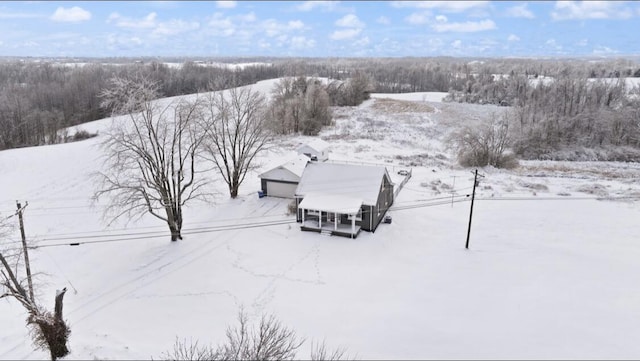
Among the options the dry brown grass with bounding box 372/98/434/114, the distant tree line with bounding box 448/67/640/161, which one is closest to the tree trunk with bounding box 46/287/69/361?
the distant tree line with bounding box 448/67/640/161

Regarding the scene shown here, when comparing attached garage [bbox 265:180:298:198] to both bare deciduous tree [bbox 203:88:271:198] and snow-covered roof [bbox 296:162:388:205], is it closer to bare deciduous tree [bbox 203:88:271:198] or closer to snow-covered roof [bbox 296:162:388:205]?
bare deciduous tree [bbox 203:88:271:198]

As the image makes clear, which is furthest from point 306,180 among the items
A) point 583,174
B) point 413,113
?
point 413,113

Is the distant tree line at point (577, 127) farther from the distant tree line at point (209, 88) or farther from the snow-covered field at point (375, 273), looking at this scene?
the snow-covered field at point (375, 273)

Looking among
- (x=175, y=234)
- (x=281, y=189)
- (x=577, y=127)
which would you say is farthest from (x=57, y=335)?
(x=577, y=127)

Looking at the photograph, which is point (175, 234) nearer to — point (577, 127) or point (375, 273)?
point (375, 273)

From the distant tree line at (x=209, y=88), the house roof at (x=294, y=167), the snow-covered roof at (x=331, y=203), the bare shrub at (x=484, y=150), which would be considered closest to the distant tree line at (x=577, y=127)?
the distant tree line at (x=209, y=88)

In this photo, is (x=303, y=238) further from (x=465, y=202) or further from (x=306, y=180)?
(x=465, y=202)
